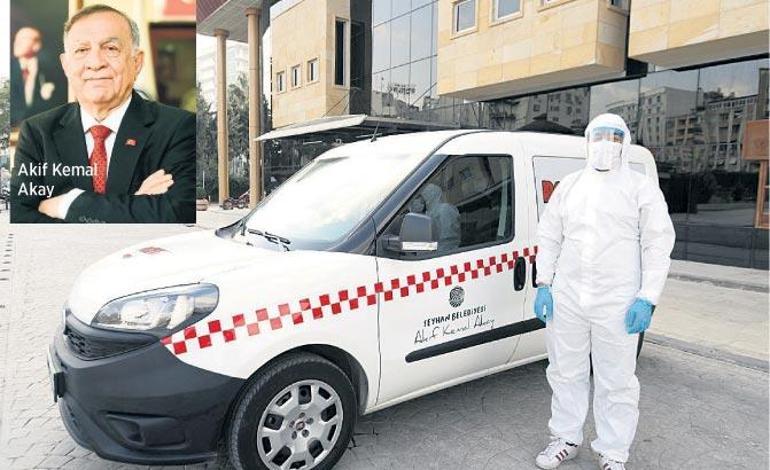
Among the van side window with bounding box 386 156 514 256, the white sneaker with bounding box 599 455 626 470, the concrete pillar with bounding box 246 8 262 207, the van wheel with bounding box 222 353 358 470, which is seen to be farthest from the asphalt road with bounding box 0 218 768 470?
the concrete pillar with bounding box 246 8 262 207

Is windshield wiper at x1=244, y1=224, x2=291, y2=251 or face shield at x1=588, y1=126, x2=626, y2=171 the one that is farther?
windshield wiper at x1=244, y1=224, x2=291, y2=251

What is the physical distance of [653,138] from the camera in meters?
13.2

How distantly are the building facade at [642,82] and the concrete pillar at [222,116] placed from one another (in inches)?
772

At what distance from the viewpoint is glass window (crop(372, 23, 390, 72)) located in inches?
870

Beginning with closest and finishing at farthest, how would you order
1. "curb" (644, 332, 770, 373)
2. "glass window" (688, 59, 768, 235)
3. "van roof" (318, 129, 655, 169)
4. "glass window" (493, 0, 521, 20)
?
"van roof" (318, 129, 655, 169) < "curb" (644, 332, 770, 373) < "glass window" (688, 59, 768, 235) < "glass window" (493, 0, 521, 20)

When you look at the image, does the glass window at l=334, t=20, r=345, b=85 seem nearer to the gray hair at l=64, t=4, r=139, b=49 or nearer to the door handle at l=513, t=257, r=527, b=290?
the gray hair at l=64, t=4, r=139, b=49

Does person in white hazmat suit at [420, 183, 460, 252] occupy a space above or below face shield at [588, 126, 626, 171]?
below

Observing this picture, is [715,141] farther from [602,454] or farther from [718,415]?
[602,454]

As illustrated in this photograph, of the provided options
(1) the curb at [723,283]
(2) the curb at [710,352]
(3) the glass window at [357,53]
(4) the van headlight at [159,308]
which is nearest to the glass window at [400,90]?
(3) the glass window at [357,53]

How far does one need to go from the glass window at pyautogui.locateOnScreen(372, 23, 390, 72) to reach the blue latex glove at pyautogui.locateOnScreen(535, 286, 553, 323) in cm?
2028

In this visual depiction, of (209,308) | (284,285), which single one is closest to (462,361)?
(284,285)

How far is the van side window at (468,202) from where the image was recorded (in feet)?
11.0

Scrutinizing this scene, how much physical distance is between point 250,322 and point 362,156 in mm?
1573

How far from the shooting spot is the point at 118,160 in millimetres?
18594
